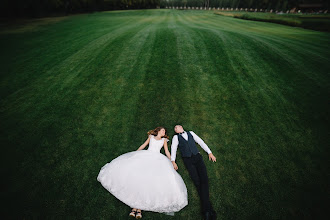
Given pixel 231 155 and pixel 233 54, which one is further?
pixel 233 54

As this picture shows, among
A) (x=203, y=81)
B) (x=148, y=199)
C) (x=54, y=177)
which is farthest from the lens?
(x=203, y=81)

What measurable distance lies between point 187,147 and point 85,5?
49705 mm

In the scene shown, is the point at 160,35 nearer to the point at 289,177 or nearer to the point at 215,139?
the point at 215,139

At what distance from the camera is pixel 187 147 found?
173 inches

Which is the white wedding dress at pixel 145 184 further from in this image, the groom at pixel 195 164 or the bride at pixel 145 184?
the groom at pixel 195 164

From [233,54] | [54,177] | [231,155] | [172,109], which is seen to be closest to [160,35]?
[233,54]

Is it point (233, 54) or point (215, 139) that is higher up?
point (233, 54)

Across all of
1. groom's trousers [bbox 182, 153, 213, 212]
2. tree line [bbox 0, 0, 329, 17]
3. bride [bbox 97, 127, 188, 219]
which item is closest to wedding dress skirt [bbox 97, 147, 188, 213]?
bride [bbox 97, 127, 188, 219]

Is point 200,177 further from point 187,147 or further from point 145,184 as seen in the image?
point 145,184

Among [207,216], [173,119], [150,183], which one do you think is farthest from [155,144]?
[207,216]

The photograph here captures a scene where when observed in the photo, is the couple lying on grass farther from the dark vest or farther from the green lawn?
the green lawn

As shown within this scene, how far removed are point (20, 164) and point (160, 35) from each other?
10.8 m

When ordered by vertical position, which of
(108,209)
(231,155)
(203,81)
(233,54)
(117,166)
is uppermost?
(233,54)

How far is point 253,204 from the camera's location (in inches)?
149
